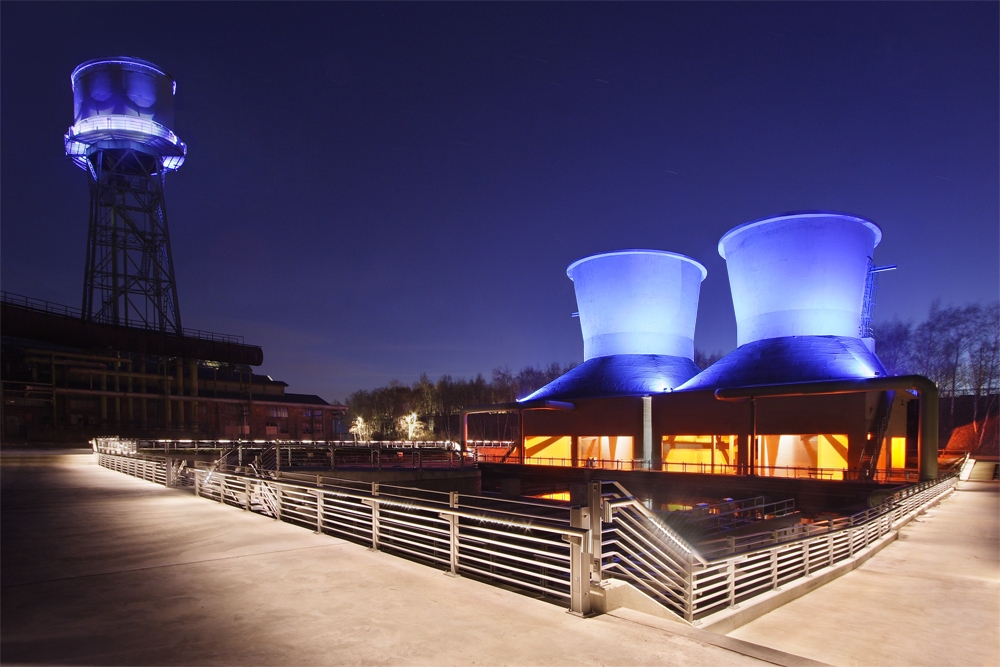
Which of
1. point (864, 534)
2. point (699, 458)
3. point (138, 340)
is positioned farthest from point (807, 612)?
point (138, 340)

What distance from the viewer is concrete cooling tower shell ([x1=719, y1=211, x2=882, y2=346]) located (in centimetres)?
3766

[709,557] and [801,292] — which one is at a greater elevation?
[801,292]

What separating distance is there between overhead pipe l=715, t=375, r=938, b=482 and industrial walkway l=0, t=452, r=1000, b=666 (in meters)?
16.0

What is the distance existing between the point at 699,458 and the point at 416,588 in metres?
31.8

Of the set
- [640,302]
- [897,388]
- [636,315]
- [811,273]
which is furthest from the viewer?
[636,315]

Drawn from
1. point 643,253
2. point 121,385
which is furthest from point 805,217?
point 121,385

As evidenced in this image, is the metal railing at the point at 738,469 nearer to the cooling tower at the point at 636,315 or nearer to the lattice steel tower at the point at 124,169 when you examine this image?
the cooling tower at the point at 636,315

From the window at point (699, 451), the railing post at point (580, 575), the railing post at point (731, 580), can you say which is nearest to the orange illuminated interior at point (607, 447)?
the window at point (699, 451)

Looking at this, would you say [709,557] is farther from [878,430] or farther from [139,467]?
[878,430]

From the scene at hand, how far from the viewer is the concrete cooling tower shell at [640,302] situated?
46094mm

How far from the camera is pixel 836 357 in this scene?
109 feet

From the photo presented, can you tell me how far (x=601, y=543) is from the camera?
5980 millimetres

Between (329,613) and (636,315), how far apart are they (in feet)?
139

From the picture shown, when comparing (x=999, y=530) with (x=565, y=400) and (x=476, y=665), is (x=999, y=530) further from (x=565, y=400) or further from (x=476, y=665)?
(x=565, y=400)
